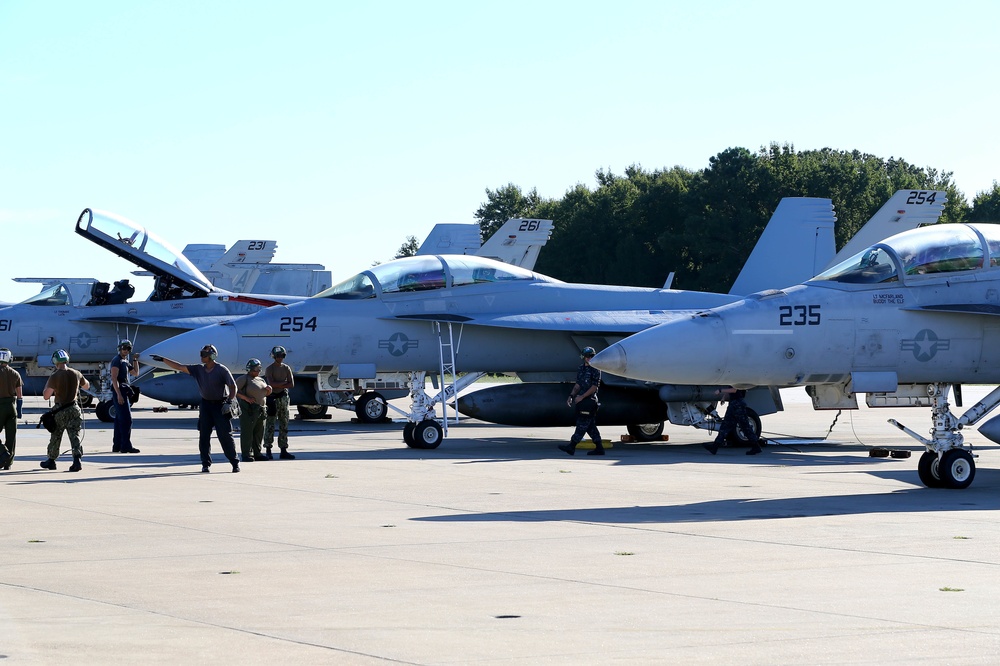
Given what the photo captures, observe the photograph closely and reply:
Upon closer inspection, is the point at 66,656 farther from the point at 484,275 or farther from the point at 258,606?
the point at 484,275

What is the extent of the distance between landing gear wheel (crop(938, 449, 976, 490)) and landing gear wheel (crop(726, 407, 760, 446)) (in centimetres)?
622

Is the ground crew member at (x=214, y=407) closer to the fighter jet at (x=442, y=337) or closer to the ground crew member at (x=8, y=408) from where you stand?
the ground crew member at (x=8, y=408)

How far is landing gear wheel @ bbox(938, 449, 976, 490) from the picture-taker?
1234cm

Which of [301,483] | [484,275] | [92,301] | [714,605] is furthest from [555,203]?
[714,605]

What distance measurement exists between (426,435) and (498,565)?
34.3ft

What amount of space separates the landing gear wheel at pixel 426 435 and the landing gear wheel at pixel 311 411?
10057 mm

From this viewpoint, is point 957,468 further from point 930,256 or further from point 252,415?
point 252,415

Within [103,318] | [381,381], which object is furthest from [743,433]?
[103,318]

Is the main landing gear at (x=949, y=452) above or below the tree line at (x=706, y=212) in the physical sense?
below

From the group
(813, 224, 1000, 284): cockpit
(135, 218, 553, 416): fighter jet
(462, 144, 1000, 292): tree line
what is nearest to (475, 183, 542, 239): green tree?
(462, 144, 1000, 292): tree line

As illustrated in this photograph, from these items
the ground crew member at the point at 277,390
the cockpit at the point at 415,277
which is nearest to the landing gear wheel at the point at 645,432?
the cockpit at the point at 415,277

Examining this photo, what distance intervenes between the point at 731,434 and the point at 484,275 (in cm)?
453

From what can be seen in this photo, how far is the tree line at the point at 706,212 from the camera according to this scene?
69625mm

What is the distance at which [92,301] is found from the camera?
28.4m
